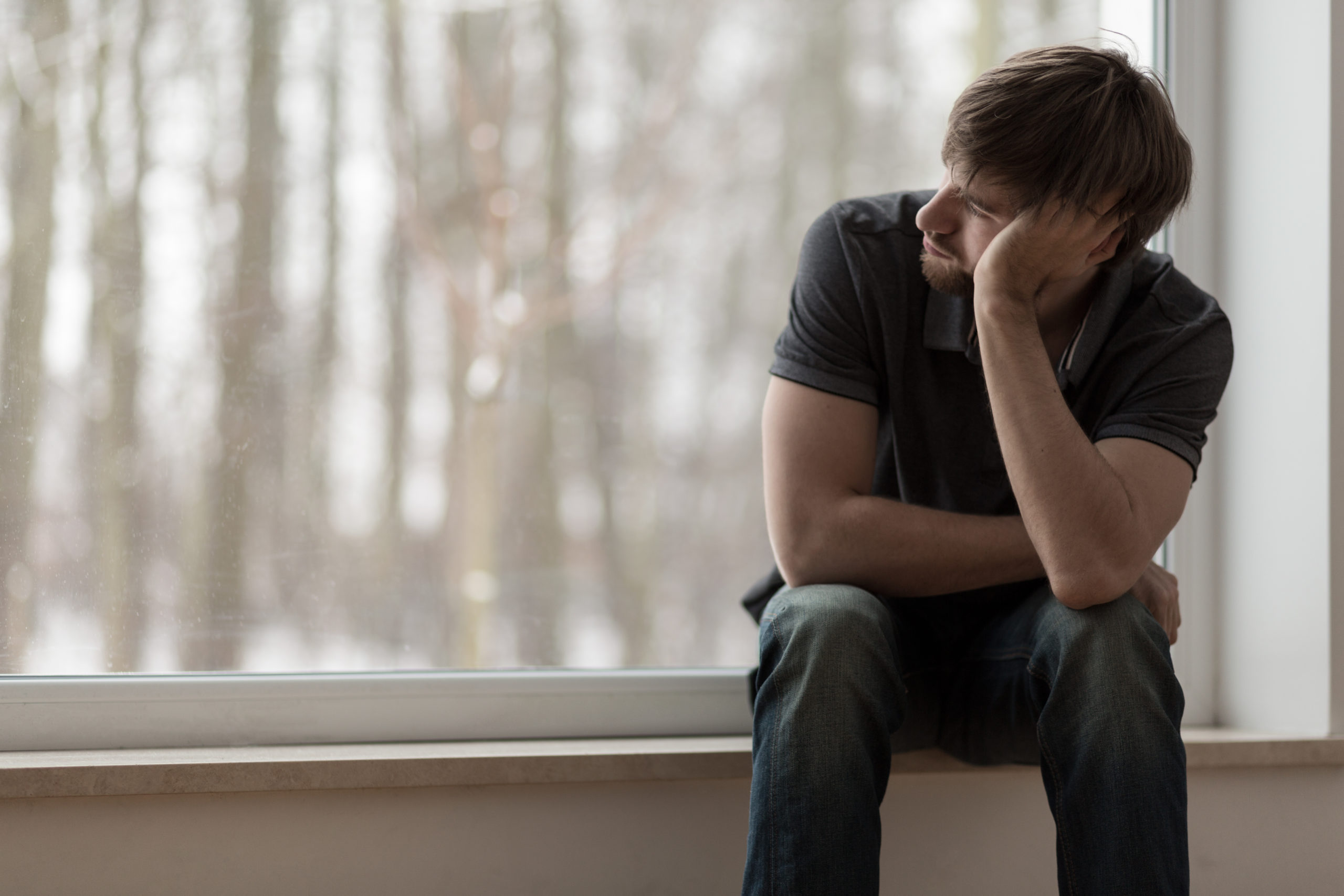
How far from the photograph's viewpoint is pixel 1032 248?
3.54 ft

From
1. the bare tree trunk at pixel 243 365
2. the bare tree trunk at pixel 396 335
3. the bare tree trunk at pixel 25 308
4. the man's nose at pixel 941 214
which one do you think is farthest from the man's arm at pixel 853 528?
the bare tree trunk at pixel 25 308

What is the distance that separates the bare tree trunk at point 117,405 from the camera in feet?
4.29

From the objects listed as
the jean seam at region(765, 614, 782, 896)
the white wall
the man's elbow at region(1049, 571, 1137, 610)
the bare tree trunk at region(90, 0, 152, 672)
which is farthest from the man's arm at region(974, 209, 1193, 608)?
the bare tree trunk at region(90, 0, 152, 672)

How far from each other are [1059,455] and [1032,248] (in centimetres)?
24

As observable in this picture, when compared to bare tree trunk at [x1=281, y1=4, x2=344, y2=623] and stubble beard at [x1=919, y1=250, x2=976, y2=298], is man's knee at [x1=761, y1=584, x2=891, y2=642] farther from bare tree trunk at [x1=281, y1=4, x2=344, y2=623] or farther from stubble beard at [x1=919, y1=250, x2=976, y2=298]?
bare tree trunk at [x1=281, y1=4, x2=344, y2=623]

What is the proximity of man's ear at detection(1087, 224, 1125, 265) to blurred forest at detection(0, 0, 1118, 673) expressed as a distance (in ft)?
1.55

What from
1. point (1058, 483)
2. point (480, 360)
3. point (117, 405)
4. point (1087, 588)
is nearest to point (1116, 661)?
point (1087, 588)

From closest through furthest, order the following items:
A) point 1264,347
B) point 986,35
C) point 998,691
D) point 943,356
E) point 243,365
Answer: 1. point 998,691
2. point 943,356
3. point 243,365
4. point 1264,347
5. point 986,35

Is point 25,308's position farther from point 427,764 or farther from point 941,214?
point 941,214

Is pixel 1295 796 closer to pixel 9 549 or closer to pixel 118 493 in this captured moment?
pixel 118 493

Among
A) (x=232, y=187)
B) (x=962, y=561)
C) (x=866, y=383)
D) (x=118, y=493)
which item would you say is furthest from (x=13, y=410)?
(x=962, y=561)

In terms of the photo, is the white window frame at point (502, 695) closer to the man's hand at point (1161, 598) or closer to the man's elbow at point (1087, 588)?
the man's hand at point (1161, 598)

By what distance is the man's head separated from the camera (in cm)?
106

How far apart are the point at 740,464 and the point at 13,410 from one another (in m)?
0.98
